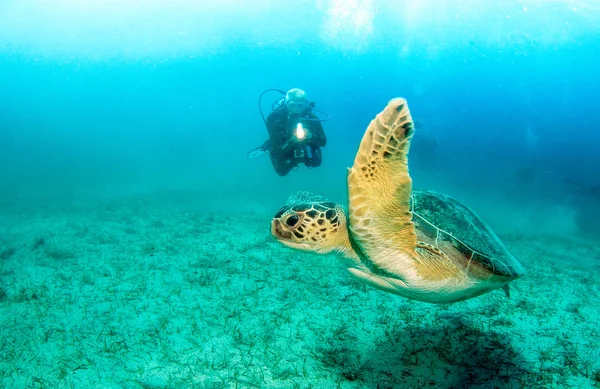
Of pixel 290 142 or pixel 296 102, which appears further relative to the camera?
pixel 296 102

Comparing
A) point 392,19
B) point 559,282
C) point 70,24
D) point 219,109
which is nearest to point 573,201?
point 559,282

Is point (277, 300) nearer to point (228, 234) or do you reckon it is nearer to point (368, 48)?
point (228, 234)

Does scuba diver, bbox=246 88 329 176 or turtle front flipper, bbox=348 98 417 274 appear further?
scuba diver, bbox=246 88 329 176

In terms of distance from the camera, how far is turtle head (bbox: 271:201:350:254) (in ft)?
6.72

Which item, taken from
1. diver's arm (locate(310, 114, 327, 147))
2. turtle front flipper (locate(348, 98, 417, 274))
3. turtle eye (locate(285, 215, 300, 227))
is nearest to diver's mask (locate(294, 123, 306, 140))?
diver's arm (locate(310, 114, 327, 147))

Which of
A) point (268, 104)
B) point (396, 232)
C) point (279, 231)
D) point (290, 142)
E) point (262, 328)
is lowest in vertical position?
point (262, 328)

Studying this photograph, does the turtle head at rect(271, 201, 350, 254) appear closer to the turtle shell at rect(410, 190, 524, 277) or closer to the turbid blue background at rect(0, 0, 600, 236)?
the turtle shell at rect(410, 190, 524, 277)

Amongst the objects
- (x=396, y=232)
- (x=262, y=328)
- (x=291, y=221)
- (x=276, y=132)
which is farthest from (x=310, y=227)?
(x=276, y=132)

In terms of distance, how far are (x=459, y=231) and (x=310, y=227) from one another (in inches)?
51.5

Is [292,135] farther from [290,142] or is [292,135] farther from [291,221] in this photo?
[291,221]

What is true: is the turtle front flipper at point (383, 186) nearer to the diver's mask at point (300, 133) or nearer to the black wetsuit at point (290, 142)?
the diver's mask at point (300, 133)

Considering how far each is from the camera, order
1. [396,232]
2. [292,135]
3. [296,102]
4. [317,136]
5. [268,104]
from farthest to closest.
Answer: [268,104] < [296,102] < [317,136] < [292,135] < [396,232]

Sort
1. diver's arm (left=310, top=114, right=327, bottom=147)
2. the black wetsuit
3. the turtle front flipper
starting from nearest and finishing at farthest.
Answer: the turtle front flipper, the black wetsuit, diver's arm (left=310, top=114, right=327, bottom=147)

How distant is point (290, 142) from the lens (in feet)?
24.5
